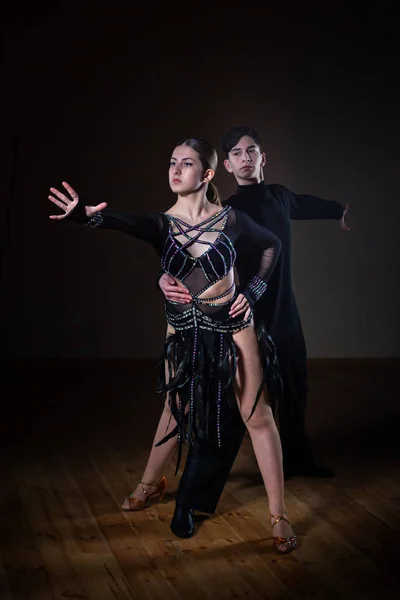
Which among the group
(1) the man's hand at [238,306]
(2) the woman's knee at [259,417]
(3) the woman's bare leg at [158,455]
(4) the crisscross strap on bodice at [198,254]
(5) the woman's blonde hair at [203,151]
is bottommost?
(3) the woman's bare leg at [158,455]

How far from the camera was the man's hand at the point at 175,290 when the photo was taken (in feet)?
9.63

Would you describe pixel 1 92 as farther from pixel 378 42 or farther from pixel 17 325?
pixel 378 42

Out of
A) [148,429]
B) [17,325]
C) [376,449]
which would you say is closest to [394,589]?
[376,449]

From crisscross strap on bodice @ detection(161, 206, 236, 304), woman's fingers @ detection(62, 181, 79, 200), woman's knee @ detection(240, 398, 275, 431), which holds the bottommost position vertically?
woman's knee @ detection(240, 398, 275, 431)

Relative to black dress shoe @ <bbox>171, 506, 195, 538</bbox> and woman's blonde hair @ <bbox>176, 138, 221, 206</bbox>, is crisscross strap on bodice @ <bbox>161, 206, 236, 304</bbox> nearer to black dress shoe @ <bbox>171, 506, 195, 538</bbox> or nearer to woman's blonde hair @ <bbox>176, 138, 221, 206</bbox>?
woman's blonde hair @ <bbox>176, 138, 221, 206</bbox>

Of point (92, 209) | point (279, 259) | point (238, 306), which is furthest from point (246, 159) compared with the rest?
point (92, 209)

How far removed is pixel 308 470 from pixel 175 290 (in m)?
1.25

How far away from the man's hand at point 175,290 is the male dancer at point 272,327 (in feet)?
1.75

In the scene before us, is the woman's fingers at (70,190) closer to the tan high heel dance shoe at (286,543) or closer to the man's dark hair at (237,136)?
the man's dark hair at (237,136)

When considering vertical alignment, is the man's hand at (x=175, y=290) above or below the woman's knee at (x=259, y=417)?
above

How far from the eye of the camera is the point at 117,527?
3125mm

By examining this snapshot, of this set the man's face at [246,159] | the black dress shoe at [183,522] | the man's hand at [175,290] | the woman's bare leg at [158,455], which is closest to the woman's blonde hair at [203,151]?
the man's hand at [175,290]

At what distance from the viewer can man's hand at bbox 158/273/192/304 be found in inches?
116

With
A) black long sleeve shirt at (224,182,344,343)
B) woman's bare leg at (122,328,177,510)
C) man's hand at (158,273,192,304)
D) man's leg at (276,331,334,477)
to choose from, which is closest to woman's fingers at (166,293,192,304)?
man's hand at (158,273,192,304)
